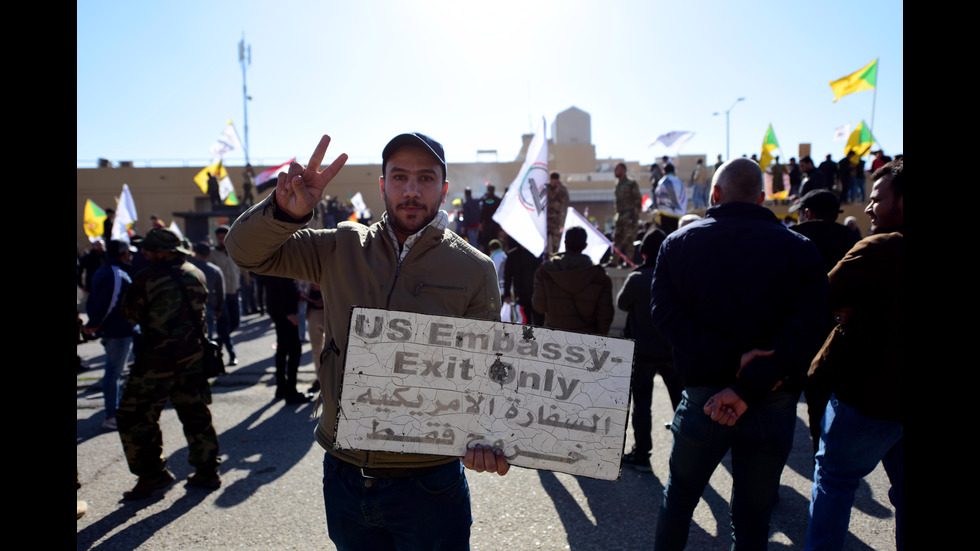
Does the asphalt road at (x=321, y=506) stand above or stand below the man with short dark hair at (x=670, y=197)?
below

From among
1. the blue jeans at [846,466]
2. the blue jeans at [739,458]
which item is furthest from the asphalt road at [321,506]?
the blue jeans at [739,458]

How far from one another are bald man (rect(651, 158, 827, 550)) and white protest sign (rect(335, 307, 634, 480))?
0.87m

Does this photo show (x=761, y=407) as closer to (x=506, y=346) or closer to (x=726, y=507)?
(x=506, y=346)

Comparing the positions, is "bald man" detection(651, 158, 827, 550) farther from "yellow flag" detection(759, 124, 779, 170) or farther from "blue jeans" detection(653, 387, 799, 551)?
"yellow flag" detection(759, 124, 779, 170)

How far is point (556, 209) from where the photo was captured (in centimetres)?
1030

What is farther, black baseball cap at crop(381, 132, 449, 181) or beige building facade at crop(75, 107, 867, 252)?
beige building facade at crop(75, 107, 867, 252)

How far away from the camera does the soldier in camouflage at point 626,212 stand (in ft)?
34.3

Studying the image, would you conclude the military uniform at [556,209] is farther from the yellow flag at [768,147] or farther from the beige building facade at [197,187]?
the beige building facade at [197,187]

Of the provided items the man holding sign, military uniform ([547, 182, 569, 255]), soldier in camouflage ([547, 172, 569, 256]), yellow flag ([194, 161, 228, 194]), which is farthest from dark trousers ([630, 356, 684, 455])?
yellow flag ([194, 161, 228, 194])

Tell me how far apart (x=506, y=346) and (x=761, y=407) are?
4.37 ft

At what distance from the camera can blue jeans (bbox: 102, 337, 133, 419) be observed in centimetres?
579

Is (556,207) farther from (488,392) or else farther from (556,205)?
→ (488,392)

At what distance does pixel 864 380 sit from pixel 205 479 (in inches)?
177

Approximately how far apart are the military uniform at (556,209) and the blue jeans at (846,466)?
25.6 ft
